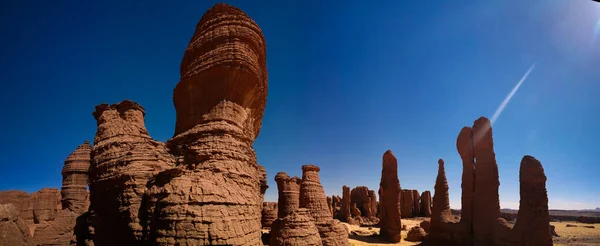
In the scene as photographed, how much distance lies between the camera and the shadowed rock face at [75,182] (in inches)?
652

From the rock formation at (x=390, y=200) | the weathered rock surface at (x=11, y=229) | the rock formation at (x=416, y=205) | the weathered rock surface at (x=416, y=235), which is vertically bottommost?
the rock formation at (x=416, y=205)

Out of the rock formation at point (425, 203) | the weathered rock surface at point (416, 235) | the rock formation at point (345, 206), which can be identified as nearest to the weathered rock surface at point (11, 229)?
the weathered rock surface at point (416, 235)

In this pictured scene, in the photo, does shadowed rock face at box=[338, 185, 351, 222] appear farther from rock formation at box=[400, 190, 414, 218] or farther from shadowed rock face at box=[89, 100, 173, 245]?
shadowed rock face at box=[89, 100, 173, 245]

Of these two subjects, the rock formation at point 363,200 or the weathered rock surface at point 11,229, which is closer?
the weathered rock surface at point 11,229

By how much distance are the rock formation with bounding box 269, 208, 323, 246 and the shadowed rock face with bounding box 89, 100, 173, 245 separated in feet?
22.6

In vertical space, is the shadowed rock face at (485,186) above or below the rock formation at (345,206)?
above

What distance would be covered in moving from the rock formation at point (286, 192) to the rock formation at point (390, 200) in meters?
13.4

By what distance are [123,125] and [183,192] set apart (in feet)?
14.9

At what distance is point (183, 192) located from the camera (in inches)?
226

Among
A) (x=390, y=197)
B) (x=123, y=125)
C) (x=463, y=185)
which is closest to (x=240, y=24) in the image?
(x=123, y=125)

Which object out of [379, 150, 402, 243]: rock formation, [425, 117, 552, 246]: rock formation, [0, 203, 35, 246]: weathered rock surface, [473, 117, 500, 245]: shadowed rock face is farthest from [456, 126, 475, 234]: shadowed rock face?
[0, 203, 35, 246]: weathered rock surface

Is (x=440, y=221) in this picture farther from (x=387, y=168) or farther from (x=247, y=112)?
(x=247, y=112)

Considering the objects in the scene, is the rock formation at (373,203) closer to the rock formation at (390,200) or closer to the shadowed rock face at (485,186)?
the rock formation at (390,200)

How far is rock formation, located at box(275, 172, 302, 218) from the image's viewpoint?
22312 millimetres
